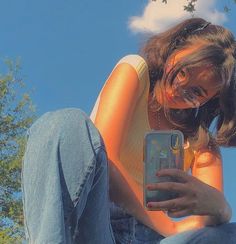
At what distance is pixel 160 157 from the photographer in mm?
1490

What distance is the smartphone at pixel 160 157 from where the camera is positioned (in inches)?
57.5

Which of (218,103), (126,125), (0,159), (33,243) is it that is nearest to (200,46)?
(218,103)

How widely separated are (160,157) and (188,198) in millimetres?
126

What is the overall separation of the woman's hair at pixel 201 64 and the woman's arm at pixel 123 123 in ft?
0.42

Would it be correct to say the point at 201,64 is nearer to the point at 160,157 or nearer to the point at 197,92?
the point at 197,92

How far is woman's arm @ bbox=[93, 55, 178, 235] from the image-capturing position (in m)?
1.56

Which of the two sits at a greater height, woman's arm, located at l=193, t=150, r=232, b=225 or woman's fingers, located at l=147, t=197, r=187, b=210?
woman's arm, located at l=193, t=150, r=232, b=225

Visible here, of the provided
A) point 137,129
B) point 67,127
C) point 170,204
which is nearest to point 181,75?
point 137,129

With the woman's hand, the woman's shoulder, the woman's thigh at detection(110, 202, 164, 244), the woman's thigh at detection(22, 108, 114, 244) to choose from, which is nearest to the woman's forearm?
the woman's hand

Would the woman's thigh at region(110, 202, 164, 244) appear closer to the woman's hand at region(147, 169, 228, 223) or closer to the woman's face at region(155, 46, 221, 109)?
the woman's hand at region(147, 169, 228, 223)

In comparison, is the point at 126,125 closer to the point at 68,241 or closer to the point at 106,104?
the point at 106,104

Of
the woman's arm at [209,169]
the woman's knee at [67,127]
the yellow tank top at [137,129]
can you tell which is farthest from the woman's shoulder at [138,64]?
the woman's knee at [67,127]

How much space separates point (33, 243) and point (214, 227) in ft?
1.77

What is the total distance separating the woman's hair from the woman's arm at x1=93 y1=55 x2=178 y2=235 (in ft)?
0.42
